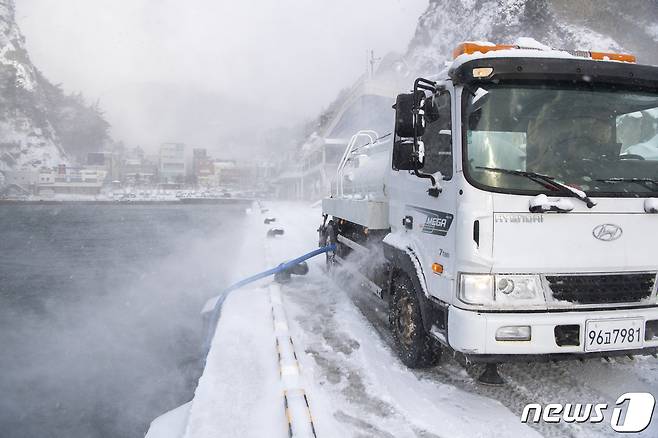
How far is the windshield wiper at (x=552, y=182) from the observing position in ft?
10.6

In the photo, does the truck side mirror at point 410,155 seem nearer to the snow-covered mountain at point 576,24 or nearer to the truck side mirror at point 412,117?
the truck side mirror at point 412,117

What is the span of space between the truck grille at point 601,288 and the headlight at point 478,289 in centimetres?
45

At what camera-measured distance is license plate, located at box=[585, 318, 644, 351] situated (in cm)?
326

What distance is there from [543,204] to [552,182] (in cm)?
24

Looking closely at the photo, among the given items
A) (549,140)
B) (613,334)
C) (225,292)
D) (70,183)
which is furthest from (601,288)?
(70,183)

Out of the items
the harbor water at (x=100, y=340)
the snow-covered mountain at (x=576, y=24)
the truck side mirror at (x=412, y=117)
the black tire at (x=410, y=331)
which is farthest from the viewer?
the snow-covered mountain at (x=576, y=24)

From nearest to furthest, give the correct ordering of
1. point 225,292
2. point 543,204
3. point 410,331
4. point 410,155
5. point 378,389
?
1. point 543,204
2. point 410,155
3. point 378,389
4. point 410,331
5. point 225,292

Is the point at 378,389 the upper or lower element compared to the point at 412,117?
lower

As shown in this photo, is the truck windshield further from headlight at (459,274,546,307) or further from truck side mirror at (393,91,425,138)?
headlight at (459,274,546,307)

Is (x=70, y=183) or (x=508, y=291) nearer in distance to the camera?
(x=508, y=291)

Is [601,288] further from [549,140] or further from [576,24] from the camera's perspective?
[576,24]

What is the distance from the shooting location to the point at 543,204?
320 cm

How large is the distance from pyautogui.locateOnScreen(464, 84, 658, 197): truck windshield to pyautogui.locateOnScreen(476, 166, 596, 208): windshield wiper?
0.02 m

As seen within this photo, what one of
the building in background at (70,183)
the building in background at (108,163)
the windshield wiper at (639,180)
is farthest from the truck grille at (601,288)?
the building in background at (108,163)
